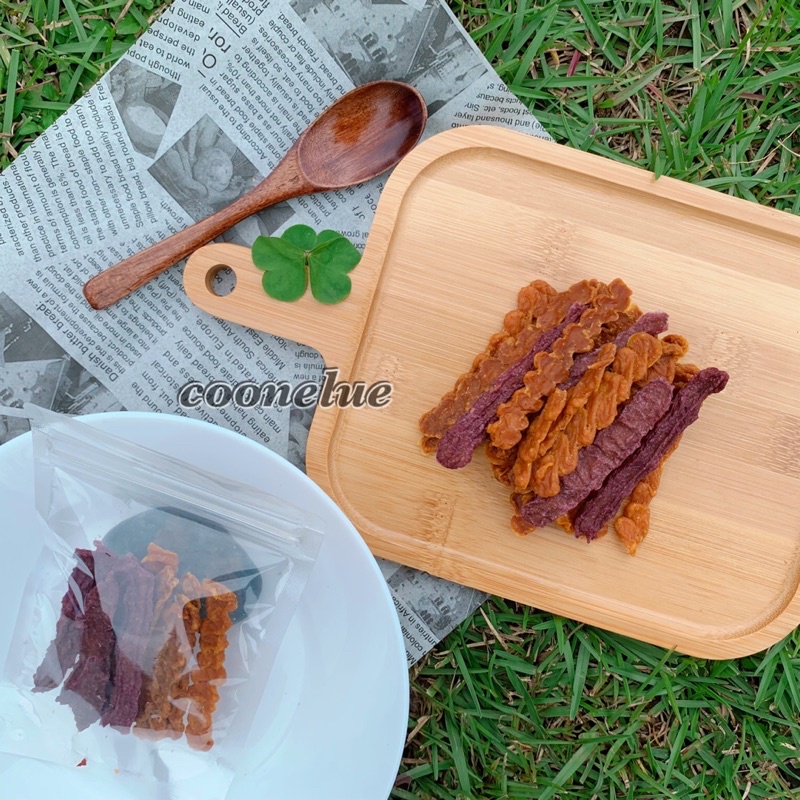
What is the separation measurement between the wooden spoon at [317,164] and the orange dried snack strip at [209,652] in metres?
0.80

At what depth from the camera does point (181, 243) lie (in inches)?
67.4

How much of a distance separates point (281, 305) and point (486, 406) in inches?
21.5

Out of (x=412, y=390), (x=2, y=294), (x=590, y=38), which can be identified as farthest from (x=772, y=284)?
(x=2, y=294)

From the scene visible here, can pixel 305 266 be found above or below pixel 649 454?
above

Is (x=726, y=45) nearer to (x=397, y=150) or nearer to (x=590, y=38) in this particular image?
(x=590, y=38)

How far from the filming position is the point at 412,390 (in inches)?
67.4

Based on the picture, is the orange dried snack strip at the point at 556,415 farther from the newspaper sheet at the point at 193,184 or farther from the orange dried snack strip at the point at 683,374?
the newspaper sheet at the point at 193,184

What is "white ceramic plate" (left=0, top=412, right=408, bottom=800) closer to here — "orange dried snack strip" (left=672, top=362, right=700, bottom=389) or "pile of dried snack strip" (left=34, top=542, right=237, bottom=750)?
"pile of dried snack strip" (left=34, top=542, right=237, bottom=750)

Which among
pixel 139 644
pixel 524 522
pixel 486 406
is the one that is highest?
pixel 139 644

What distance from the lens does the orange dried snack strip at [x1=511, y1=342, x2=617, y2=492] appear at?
1541mm

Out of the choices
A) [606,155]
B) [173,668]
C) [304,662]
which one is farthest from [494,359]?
[173,668]

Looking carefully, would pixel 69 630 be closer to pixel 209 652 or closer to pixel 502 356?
pixel 209 652

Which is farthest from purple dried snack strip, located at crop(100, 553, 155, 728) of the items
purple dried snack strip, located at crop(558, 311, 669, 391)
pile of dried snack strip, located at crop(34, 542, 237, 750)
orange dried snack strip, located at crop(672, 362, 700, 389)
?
orange dried snack strip, located at crop(672, 362, 700, 389)

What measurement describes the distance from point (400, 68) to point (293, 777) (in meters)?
1.68
